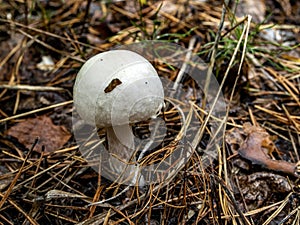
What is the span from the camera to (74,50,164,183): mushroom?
1.47 m

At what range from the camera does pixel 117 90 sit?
57.9 inches

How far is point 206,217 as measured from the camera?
5.16ft

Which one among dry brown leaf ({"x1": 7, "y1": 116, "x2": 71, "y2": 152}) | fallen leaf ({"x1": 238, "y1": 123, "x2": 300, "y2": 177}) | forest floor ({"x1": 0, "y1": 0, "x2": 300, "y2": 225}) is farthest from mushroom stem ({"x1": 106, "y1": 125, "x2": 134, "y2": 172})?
fallen leaf ({"x1": 238, "y1": 123, "x2": 300, "y2": 177})

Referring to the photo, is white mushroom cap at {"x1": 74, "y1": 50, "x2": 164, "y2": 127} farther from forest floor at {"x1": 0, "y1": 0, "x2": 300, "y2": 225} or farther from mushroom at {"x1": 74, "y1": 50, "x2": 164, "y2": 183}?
forest floor at {"x1": 0, "y1": 0, "x2": 300, "y2": 225}

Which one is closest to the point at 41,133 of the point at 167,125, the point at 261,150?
the point at 167,125

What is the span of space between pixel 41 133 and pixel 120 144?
0.52 m

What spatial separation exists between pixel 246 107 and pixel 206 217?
2.66ft

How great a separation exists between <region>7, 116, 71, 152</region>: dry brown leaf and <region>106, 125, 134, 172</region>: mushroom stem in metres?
0.34

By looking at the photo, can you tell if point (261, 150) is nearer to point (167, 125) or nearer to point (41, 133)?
point (167, 125)

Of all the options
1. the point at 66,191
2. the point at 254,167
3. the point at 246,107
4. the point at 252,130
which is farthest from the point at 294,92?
the point at 66,191

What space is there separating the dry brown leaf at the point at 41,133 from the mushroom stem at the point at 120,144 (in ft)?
1.10

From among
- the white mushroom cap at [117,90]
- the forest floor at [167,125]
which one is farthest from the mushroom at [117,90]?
the forest floor at [167,125]

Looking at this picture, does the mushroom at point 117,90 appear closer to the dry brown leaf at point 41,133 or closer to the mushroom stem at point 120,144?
the mushroom stem at point 120,144

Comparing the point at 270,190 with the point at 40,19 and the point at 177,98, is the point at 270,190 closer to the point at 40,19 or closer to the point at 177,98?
the point at 177,98
